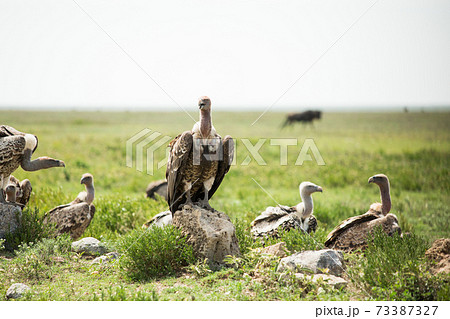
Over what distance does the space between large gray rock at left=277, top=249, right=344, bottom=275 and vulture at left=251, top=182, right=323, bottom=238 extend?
138 cm

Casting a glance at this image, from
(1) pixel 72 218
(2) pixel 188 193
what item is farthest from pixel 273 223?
(1) pixel 72 218

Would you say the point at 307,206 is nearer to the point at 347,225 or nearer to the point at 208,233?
the point at 347,225

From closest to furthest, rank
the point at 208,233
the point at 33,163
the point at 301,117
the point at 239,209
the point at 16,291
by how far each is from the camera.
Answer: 1. the point at 16,291
2. the point at 208,233
3. the point at 33,163
4. the point at 239,209
5. the point at 301,117

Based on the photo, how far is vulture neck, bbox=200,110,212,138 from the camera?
6176 mm

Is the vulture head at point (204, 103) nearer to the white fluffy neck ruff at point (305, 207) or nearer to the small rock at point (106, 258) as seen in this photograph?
the white fluffy neck ruff at point (305, 207)

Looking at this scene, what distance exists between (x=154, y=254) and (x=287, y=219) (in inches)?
95.4

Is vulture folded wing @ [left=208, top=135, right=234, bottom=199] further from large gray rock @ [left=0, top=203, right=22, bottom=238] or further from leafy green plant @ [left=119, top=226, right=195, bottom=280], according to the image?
large gray rock @ [left=0, top=203, right=22, bottom=238]

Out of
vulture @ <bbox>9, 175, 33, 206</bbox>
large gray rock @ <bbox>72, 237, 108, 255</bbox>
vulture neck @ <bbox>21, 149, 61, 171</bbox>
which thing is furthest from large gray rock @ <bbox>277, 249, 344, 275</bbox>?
vulture @ <bbox>9, 175, 33, 206</bbox>

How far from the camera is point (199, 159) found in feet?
20.6

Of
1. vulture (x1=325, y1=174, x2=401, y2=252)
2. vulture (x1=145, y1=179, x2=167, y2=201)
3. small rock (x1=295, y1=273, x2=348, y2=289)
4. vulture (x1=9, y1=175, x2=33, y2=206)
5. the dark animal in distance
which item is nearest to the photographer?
small rock (x1=295, y1=273, x2=348, y2=289)

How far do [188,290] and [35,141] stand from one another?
4.09 metres

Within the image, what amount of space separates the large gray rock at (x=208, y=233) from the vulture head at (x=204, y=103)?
1540mm

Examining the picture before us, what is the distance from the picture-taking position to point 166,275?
5.91 meters

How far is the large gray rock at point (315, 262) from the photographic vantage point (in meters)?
5.40
